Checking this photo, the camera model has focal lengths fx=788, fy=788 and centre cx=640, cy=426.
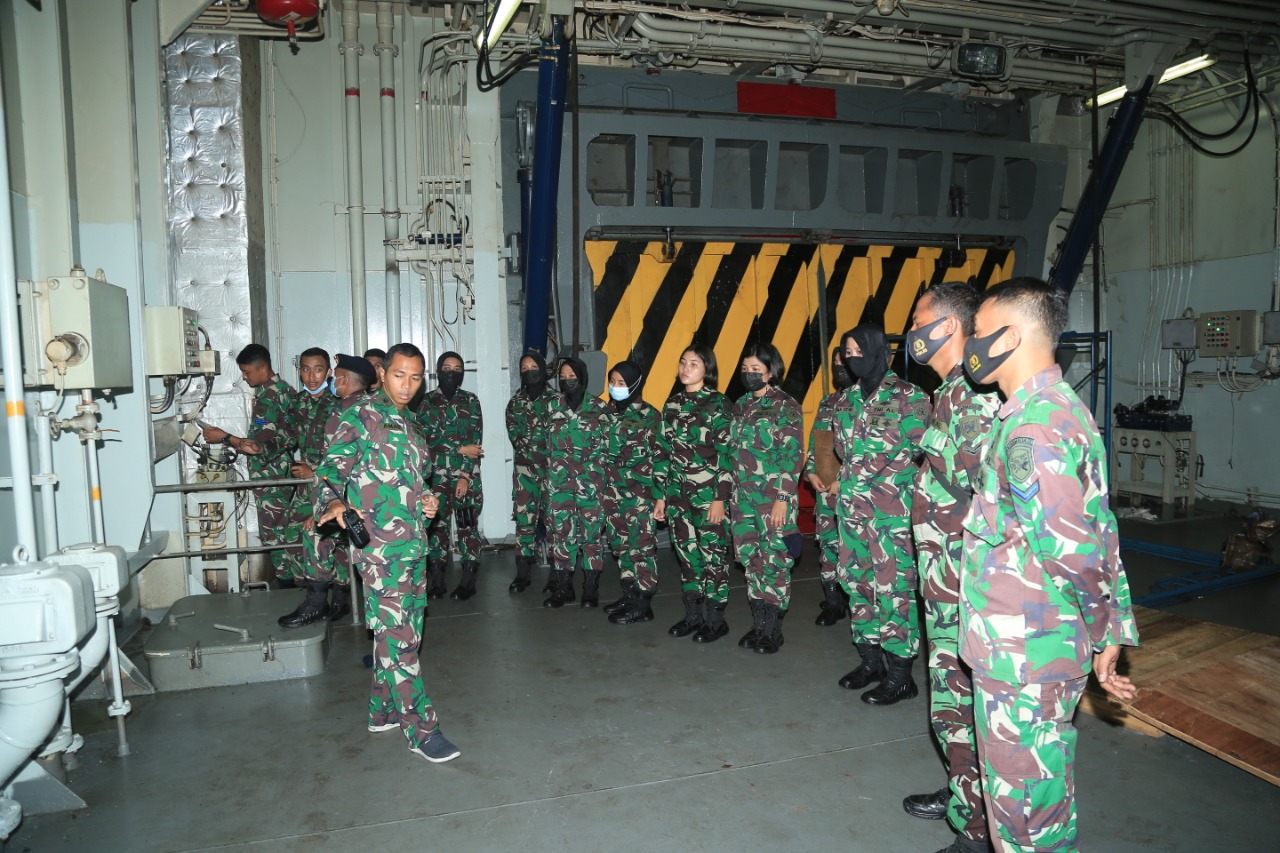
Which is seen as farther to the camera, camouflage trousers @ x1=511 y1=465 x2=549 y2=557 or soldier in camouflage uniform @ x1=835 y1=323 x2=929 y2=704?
camouflage trousers @ x1=511 y1=465 x2=549 y2=557

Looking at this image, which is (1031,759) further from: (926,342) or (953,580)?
(926,342)

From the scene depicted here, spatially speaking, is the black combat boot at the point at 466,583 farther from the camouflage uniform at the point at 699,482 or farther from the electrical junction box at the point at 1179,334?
the electrical junction box at the point at 1179,334

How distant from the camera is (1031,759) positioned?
183 centimetres

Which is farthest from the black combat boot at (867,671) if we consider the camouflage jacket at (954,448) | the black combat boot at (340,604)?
the black combat boot at (340,604)

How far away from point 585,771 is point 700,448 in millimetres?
1901

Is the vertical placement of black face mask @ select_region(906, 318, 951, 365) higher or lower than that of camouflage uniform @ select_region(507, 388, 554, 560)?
higher

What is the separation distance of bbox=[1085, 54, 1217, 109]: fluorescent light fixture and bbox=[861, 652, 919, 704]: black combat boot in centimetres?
525

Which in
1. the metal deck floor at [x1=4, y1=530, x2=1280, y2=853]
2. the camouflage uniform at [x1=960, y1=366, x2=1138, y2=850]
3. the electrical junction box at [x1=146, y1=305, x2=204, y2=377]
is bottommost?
the metal deck floor at [x1=4, y1=530, x2=1280, y2=853]

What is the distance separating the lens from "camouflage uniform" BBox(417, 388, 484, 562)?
18.1ft

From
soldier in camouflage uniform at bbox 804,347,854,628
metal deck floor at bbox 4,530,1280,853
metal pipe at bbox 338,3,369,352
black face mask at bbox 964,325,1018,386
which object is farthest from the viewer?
metal pipe at bbox 338,3,369,352

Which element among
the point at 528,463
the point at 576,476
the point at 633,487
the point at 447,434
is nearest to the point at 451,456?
the point at 447,434

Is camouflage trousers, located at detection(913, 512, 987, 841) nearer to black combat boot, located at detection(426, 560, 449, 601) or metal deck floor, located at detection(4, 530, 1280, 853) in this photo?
metal deck floor, located at detection(4, 530, 1280, 853)

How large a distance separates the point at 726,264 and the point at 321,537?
3.74 metres

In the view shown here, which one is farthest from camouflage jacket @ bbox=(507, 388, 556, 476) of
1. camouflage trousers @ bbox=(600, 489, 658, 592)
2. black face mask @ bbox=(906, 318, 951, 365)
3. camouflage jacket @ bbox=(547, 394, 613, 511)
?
black face mask @ bbox=(906, 318, 951, 365)
